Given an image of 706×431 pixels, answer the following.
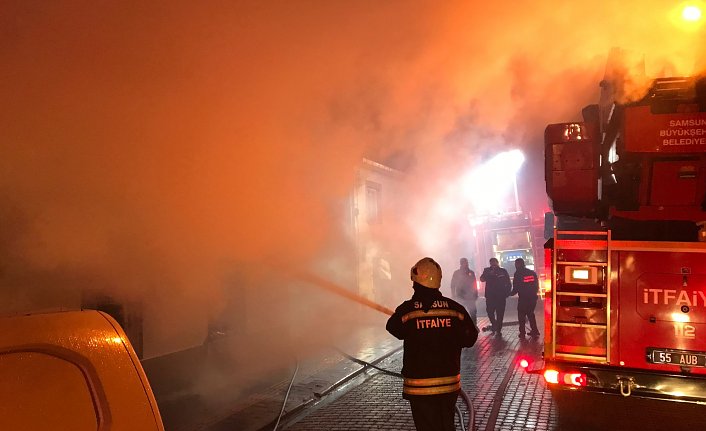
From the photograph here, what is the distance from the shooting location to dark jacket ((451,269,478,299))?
10094mm

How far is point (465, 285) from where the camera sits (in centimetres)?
1014

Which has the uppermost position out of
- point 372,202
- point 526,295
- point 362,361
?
point 372,202

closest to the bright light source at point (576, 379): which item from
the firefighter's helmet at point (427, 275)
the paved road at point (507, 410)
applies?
the paved road at point (507, 410)

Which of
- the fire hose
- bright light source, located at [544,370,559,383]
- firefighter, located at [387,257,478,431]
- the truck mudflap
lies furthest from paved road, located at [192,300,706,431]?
firefighter, located at [387,257,478,431]

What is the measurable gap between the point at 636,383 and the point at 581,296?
2.23 feet

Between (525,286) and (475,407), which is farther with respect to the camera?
(525,286)

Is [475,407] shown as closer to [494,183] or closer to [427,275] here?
[427,275]

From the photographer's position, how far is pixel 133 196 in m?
4.64

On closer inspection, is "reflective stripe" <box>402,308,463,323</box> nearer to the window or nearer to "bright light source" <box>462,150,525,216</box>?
the window

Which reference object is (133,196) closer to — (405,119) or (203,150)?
(203,150)

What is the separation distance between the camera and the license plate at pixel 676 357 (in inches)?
137

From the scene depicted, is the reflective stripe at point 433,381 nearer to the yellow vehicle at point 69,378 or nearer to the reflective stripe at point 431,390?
the reflective stripe at point 431,390

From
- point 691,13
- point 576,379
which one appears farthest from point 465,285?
point 691,13

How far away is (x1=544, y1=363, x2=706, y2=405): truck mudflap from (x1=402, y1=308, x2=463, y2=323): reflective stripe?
120cm
